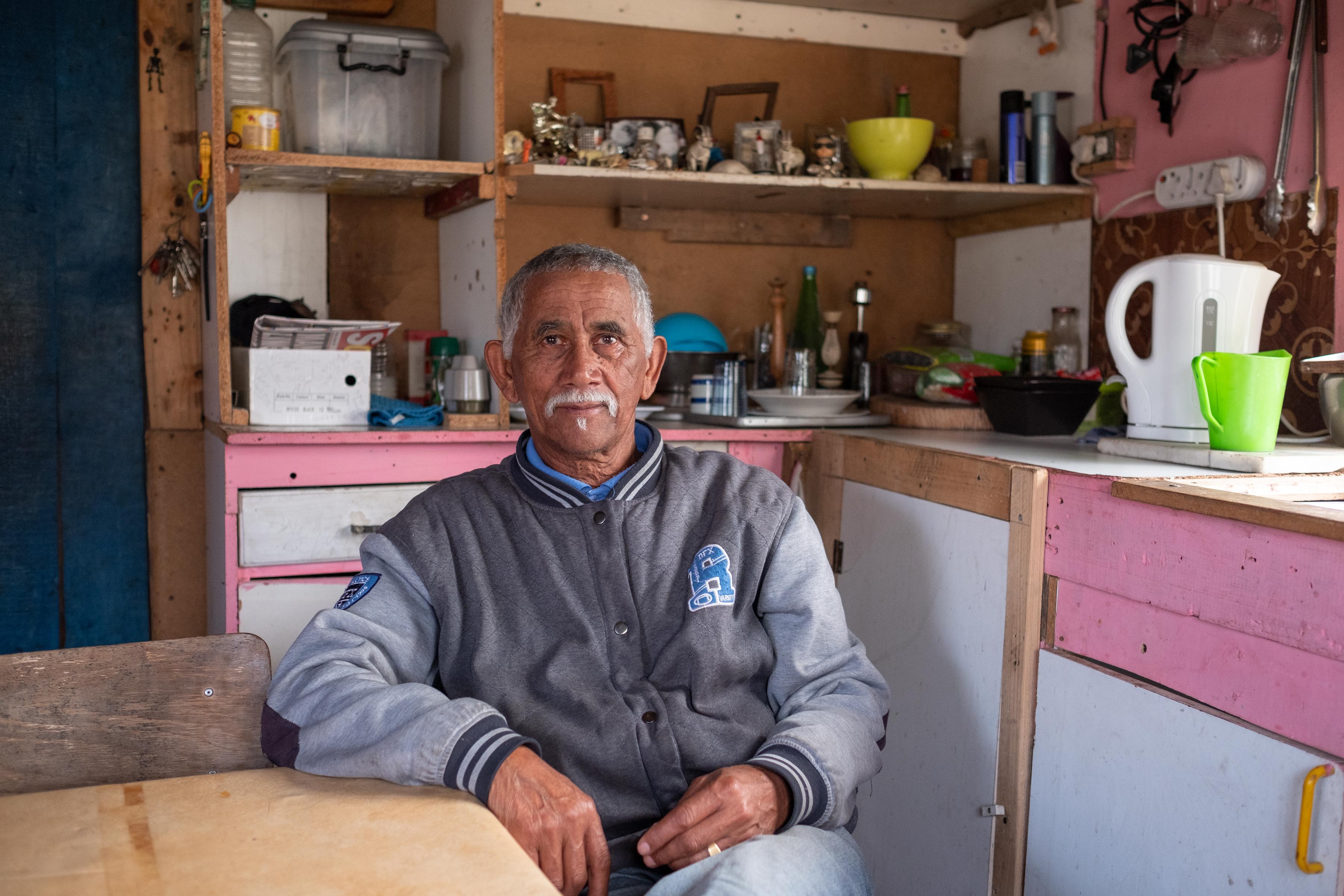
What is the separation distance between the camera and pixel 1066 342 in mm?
2600

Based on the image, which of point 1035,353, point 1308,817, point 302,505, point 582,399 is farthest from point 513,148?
point 1308,817

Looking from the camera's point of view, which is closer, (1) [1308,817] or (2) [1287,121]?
(1) [1308,817]

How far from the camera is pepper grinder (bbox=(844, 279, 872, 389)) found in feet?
9.09

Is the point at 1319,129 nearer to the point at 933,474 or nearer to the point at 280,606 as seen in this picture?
the point at 933,474

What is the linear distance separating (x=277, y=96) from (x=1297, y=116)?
78.5 inches

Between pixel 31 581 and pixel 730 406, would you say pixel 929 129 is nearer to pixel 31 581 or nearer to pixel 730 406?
pixel 730 406

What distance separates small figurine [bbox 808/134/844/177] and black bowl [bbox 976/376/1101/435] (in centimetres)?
63

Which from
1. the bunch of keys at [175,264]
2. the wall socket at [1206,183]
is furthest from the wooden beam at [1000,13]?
the bunch of keys at [175,264]

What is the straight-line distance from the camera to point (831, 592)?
1413mm

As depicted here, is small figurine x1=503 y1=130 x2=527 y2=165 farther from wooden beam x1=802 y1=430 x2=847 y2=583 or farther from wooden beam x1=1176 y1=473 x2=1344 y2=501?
wooden beam x1=1176 y1=473 x2=1344 y2=501

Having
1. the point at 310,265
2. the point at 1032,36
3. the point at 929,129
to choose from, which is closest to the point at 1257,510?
the point at 929,129

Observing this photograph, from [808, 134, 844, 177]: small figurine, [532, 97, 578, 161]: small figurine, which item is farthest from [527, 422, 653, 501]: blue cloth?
[808, 134, 844, 177]: small figurine

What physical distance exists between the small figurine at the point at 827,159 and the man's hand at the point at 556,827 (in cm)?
175

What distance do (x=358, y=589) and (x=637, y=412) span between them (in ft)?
4.02
